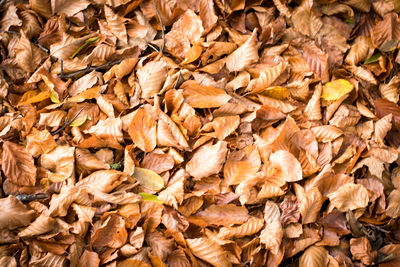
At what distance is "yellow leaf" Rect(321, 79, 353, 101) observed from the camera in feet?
4.70

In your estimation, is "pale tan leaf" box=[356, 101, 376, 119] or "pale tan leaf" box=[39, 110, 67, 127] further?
"pale tan leaf" box=[356, 101, 376, 119]

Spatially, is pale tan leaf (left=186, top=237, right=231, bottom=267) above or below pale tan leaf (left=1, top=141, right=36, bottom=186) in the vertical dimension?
below

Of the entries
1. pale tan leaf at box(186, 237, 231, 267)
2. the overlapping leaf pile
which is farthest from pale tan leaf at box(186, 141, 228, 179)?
pale tan leaf at box(186, 237, 231, 267)

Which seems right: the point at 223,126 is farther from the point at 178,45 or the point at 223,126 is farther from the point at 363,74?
the point at 363,74

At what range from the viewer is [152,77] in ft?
4.38

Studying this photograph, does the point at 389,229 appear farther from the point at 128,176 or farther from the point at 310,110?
the point at 128,176

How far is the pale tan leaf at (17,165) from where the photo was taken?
115cm

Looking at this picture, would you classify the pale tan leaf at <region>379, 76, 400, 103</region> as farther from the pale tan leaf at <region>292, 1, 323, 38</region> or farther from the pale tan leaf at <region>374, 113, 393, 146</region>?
the pale tan leaf at <region>292, 1, 323, 38</region>

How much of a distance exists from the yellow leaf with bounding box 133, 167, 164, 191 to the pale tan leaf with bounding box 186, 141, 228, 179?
0.11 m

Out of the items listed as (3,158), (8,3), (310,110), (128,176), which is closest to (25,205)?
(3,158)

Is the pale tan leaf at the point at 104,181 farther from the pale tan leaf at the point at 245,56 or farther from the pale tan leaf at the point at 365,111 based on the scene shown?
the pale tan leaf at the point at 365,111

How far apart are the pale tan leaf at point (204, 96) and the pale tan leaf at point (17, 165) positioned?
0.56m

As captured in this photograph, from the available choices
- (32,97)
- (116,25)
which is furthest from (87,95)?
(116,25)

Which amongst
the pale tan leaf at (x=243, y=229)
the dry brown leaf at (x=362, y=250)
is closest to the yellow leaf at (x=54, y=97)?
the pale tan leaf at (x=243, y=229)
